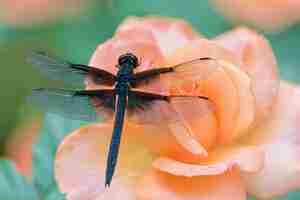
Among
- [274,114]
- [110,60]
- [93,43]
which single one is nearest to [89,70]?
[110,60]

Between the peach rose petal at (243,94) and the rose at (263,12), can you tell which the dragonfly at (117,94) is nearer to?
the peach rose petal at (243,94)

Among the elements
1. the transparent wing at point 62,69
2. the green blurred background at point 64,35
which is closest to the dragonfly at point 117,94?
the transparent wing at point 62,69

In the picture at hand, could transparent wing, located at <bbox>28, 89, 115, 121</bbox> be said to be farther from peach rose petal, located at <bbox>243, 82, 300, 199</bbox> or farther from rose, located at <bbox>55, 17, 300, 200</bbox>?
peach rose petal, located at <bbox>243, 82, 300, 199</bbox>

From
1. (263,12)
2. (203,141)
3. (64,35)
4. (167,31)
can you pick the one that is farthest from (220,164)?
(64,35)

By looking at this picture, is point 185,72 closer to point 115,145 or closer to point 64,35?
point 115,145

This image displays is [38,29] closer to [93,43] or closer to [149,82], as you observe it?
[93,43]

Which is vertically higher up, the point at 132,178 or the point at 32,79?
the point at 32,79

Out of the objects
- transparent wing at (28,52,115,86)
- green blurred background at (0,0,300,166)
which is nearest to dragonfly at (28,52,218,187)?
transparent wing at (28,52,115,86)
